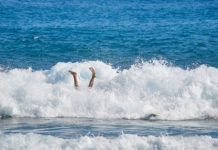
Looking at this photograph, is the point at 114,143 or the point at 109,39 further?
the point at 109,39

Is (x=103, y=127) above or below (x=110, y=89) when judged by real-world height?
below

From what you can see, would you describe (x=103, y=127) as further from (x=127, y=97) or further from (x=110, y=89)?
(x=110, y=89)

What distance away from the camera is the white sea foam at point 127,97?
933 centimetres

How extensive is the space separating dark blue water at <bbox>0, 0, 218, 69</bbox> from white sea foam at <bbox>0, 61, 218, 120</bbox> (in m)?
4.46

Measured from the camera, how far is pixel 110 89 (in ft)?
34.7

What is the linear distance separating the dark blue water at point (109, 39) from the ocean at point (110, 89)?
0.19 feet

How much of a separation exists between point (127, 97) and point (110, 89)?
0.75 m

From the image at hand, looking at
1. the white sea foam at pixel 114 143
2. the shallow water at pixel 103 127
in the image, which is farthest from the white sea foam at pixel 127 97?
the white sea foam at pixel 114 143

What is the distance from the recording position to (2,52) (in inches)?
678

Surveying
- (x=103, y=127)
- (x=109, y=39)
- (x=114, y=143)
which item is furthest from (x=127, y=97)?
(x=109, y=39)

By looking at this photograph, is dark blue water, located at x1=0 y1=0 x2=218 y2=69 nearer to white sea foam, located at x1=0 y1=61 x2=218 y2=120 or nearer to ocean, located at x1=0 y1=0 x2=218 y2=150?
ocean, located at x1=0 y1=0 x2=218 y2=150

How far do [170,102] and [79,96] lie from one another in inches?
108

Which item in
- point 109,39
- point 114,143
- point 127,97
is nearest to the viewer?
point 114,143

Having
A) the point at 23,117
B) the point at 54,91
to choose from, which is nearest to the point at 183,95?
the point at 54,91
